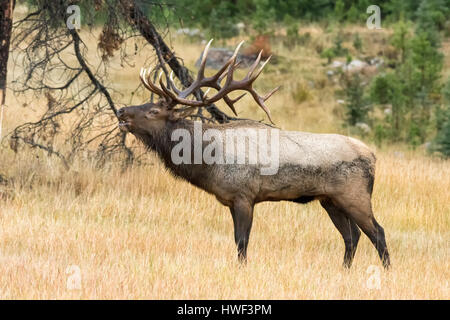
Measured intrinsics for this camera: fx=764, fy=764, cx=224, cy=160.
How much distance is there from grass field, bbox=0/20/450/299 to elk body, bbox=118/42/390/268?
0.53 m

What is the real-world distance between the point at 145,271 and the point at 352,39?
83.9 ft

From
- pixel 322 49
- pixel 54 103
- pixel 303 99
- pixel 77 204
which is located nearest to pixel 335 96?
pixel 303 99

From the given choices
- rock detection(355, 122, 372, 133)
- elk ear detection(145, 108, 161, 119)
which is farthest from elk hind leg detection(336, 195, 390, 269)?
rock detection(355, 122, 372, 133)

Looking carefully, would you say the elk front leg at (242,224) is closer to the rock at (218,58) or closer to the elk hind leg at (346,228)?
the elk hind leg at (346,228)

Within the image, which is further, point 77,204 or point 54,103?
point 54,103

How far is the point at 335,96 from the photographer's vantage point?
24.9 m

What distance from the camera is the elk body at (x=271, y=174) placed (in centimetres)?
719

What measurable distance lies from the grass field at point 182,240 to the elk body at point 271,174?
1.72ft

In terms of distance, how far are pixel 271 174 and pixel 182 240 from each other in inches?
55.0

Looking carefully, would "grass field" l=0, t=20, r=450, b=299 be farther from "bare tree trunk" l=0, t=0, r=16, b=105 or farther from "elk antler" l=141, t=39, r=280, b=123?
"elk antler" l=141, t=39, r=280, b=123

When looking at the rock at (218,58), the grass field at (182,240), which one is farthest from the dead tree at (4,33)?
the rock at (218,58)

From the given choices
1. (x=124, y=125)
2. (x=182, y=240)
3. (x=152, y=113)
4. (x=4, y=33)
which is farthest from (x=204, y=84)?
(x=4, y=33)

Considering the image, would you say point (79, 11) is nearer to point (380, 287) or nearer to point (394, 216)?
point (394, 216)

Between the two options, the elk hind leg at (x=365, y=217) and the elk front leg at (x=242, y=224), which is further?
the elk hind leg at (x=365, y=217)
